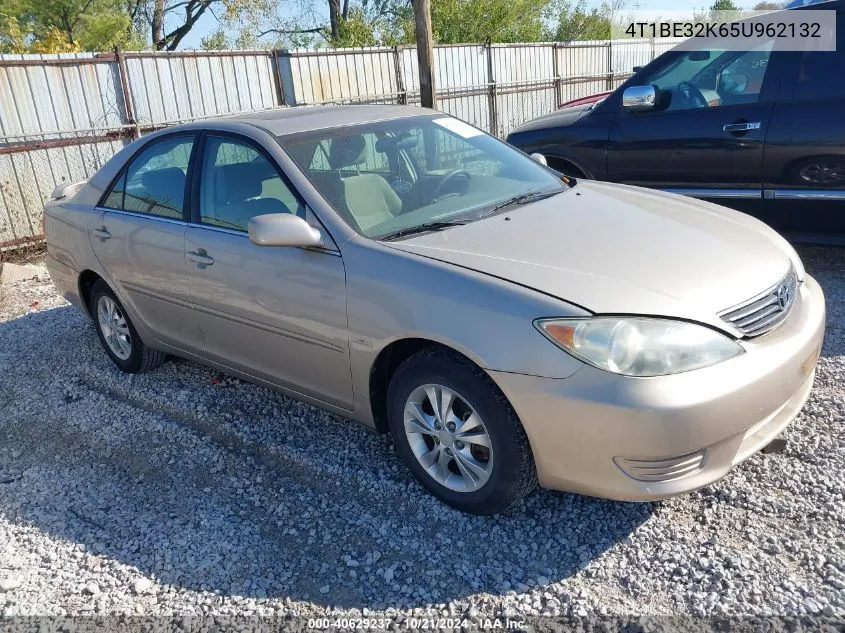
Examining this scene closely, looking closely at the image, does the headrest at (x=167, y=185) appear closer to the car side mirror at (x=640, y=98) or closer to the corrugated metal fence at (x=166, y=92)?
the car side mirror at (x=640, y=98)

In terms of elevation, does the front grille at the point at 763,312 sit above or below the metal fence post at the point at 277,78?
below

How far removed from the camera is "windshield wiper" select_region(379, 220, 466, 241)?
3.29 meters

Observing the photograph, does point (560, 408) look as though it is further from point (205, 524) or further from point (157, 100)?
point (157, 100)

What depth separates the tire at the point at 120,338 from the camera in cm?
484

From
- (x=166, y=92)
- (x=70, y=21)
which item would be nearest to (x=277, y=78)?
(x=166, y=92)

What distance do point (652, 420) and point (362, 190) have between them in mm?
1805

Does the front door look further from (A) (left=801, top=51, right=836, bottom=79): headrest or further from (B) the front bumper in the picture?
(A) (left=801, top=51, right=836, bottom=79): headrest

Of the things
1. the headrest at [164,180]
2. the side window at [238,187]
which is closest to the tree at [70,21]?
the headrest at [164,180]

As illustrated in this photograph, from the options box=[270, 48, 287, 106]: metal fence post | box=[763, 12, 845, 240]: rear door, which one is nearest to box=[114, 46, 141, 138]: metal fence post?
box=[270, 48, 287, 106]: metal fence post

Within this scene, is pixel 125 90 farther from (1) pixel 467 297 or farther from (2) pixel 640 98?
(1) pixel 467 297

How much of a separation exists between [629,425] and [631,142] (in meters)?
4.12

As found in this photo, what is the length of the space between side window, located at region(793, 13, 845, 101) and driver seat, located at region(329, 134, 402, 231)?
3451 mm

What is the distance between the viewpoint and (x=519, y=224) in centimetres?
336

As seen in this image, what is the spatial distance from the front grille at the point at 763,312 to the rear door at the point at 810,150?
8.27ft
